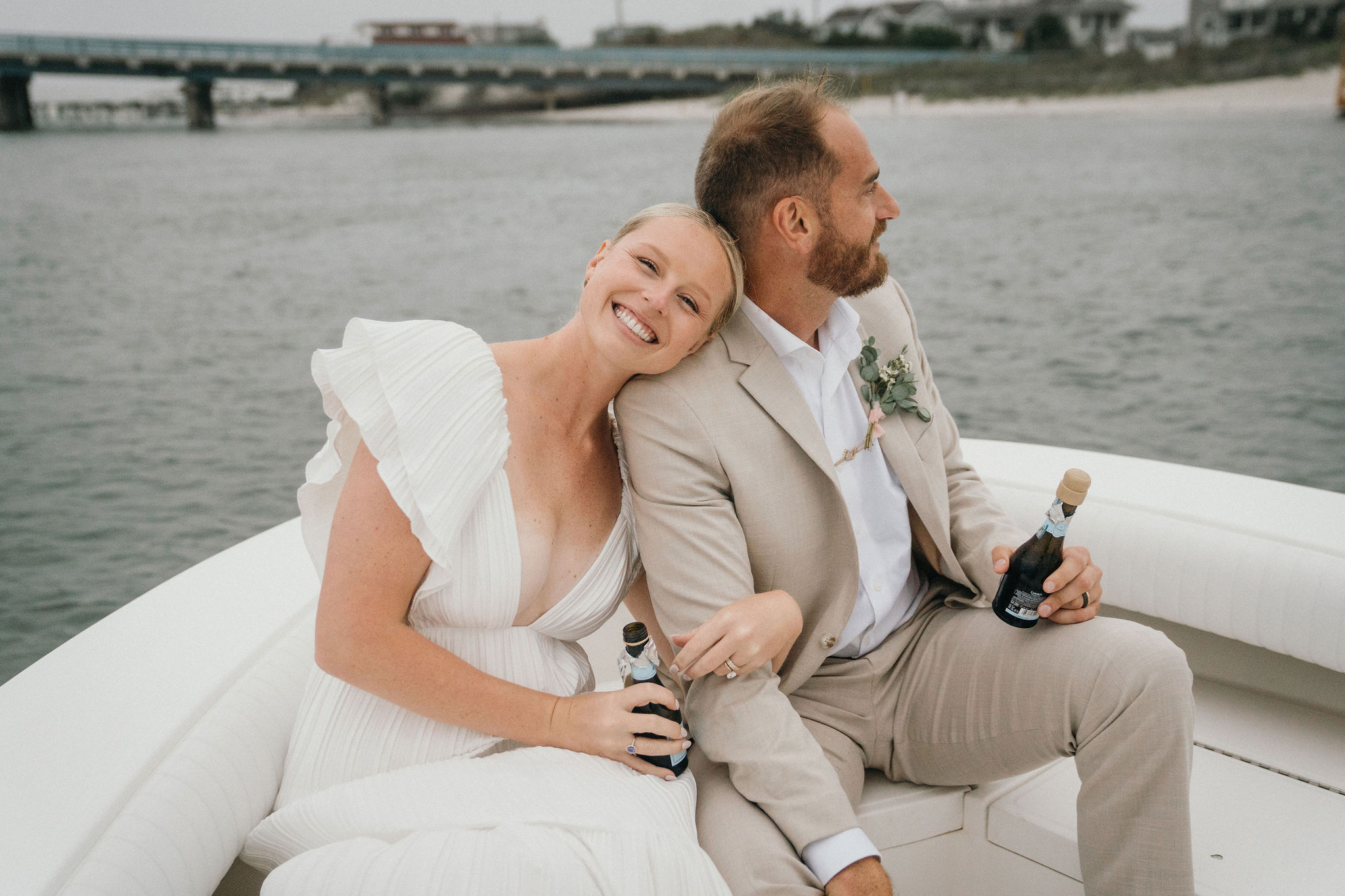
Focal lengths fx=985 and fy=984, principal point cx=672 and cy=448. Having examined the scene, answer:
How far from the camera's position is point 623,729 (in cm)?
141

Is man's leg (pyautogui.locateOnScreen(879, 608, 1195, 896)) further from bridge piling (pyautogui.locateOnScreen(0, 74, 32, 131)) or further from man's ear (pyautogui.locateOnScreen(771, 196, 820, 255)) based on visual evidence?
bridge piling (pyautogui.locateOnScreen(0, 74, 32, 131))

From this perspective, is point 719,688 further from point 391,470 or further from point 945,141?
point 945,141

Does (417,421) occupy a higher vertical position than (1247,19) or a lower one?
lower

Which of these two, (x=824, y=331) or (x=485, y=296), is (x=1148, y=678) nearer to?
(x=824, y=331)

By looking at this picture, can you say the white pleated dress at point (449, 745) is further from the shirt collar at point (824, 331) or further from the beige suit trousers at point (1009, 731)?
the shirt collar at point (824, 331)

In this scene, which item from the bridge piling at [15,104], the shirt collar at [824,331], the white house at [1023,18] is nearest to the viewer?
the shirt collar at [824,331]

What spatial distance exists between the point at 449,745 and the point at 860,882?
615 mm

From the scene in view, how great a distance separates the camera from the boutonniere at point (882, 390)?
1.69 m

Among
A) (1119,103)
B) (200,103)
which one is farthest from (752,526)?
(200,103)

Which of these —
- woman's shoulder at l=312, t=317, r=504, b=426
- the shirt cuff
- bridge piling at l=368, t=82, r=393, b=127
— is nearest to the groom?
the shirt cuff

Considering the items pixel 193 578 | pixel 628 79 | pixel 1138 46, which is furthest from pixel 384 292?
pixel 1138 46

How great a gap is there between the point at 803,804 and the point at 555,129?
167 ft

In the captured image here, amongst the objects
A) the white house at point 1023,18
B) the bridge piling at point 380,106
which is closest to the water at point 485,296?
the bridge piling at point 380,106

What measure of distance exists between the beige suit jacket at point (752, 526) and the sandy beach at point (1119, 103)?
37.4m
